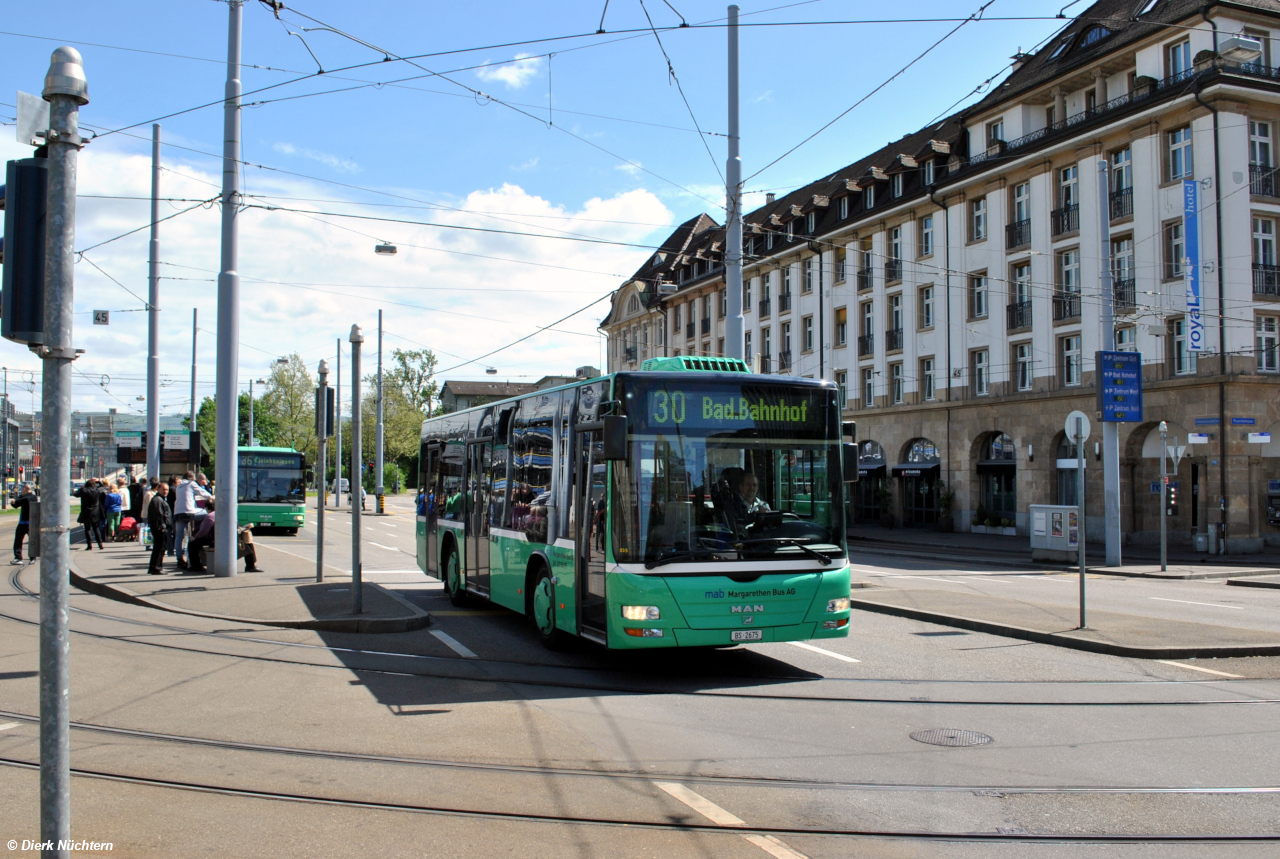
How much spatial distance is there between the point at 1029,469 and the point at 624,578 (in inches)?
1231

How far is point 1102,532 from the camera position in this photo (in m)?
33.5

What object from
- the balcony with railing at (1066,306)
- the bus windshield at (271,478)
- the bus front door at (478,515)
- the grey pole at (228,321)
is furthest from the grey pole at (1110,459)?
the bus windshield at (271,478)

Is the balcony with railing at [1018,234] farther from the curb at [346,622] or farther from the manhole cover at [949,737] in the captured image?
the manhole cover at [949,737]

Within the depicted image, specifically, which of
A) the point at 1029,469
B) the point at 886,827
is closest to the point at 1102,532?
the point at 1029,469

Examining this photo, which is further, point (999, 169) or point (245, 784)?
point (999, 169)

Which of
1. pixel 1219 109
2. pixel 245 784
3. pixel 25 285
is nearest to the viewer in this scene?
pixel 25 285

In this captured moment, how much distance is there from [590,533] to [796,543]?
1853 millimetres

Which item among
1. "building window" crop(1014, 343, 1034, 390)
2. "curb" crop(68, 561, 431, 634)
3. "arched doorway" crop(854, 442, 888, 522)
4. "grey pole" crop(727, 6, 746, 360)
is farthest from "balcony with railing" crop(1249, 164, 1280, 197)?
"curb" crop(68, 561, 431, 634)

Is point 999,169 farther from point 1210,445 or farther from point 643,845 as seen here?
point 643,845

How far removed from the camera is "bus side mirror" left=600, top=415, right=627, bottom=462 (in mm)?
8188

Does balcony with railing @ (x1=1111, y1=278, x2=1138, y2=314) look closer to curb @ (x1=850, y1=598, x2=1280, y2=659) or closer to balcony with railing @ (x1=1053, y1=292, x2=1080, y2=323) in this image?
balcony with railing @ (x1=1053, y1=292, x2=1080, y2=323)

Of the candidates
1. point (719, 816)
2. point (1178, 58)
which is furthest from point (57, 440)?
point (1178, 58)

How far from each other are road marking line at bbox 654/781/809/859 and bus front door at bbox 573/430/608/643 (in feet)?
10.1

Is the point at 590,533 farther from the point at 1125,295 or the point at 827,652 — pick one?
the point at 1125,295
